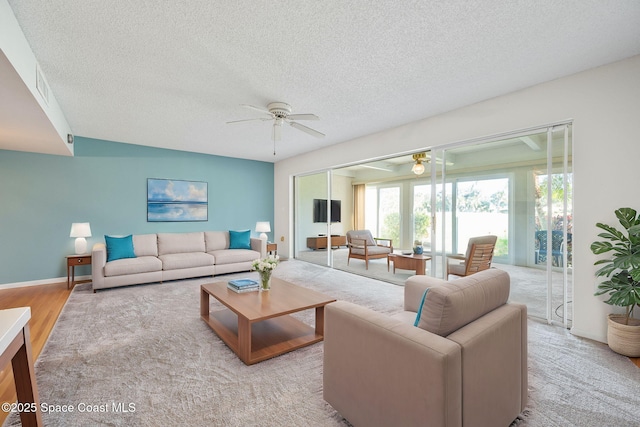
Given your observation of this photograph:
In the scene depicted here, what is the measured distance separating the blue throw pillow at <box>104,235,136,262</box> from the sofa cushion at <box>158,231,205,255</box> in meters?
0.59

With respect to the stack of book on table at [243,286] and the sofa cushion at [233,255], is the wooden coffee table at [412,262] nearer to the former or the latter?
the sofa cushion at [233,255]

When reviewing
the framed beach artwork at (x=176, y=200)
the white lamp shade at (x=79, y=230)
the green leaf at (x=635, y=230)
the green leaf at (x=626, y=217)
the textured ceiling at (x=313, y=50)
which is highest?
the textured ceiling at (x=313, y=50)

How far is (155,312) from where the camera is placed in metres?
3.40

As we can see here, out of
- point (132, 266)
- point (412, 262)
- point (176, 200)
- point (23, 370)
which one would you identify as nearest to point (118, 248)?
point (132, 266)

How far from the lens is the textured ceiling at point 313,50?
78.0 inches

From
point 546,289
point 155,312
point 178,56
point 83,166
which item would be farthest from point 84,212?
point 546,289

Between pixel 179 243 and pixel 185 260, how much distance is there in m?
0.72

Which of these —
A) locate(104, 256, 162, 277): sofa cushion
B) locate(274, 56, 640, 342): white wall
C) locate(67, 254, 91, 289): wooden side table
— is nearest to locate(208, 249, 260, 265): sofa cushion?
locate(104, 256, 162, 277): sofa cushion

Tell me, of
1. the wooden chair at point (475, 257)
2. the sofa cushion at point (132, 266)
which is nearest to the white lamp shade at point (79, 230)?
the sofa cushion at point (132, 266)

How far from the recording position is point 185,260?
5.07 metres

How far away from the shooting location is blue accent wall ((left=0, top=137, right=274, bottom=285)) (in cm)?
466

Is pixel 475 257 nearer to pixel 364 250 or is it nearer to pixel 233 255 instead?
pixel 364 250

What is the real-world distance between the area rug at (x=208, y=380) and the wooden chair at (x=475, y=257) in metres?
0.89

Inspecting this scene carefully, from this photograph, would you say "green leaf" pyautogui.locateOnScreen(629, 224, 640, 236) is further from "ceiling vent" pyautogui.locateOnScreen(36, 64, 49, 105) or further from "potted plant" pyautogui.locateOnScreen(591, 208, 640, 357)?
"ceiling vent" pyautogui.locateOnScreen(36, 64, 49, 105)
